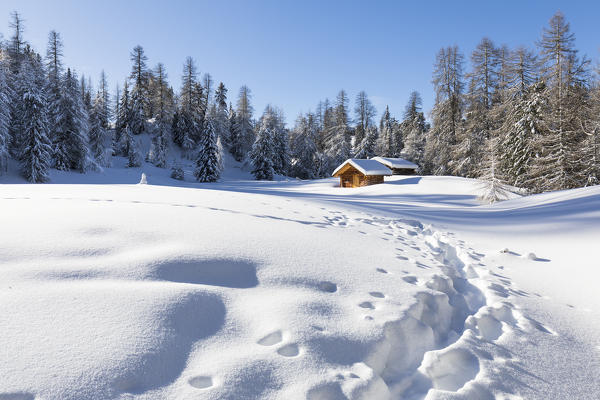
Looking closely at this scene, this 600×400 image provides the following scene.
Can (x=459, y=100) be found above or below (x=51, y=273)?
above

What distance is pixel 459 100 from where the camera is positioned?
97.2 ft

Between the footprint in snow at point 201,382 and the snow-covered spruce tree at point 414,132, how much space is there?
3849 centimetres

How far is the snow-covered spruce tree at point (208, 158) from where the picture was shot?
111ft

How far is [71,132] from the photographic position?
25328 mm

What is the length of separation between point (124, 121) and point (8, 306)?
48.3m

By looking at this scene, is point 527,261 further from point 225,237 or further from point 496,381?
point 225,237

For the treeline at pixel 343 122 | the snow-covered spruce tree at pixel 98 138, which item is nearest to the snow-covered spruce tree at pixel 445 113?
the treeline at pixel 343 122

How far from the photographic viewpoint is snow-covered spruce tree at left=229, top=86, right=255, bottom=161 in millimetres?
46247

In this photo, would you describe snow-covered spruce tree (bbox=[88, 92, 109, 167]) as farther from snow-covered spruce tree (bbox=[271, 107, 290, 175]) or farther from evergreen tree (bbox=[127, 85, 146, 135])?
snow-covered spruce tree (bbox=[271, 107, 290, 175])

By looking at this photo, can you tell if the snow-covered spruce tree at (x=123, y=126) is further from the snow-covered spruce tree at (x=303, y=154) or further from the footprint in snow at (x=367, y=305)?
the footprint in snow at (x=367, y=305)

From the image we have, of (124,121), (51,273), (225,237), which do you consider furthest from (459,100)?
(124,121)

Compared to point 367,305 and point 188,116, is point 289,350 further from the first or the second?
point 188,116

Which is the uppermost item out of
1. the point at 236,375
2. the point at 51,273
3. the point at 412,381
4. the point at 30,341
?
the point at 51,273

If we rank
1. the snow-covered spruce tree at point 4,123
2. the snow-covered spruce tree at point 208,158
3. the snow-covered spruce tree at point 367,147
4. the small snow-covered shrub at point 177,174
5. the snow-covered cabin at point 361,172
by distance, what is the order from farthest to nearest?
the snow-covered spruce tree at point 367,147 → the snow-covered spruce tree at point 208,158 → the small snow-covered shrub at point 177,174 → the snow-covered cabin at point 361,172 → the snow-covered spruce tree at point 4,123
